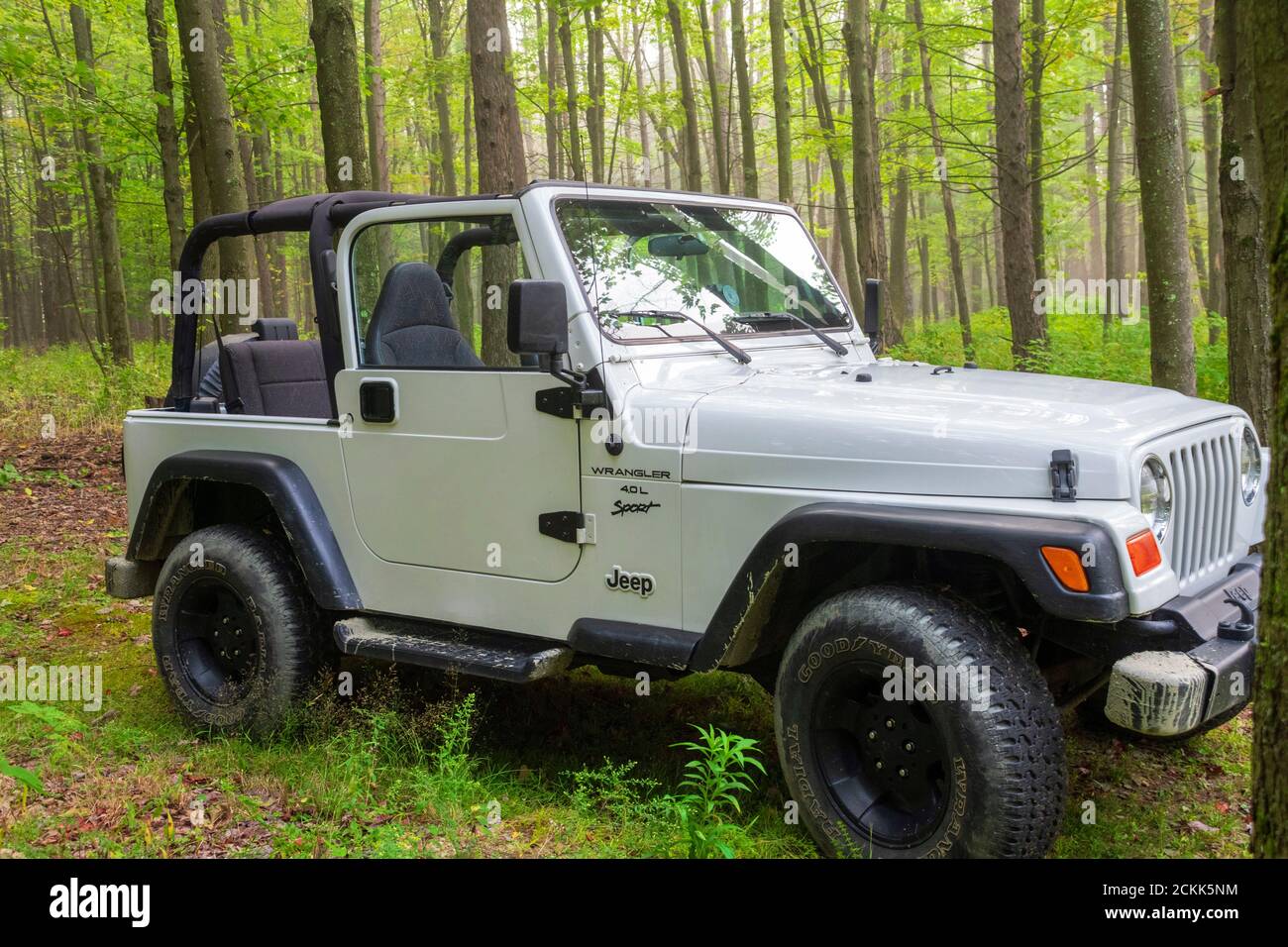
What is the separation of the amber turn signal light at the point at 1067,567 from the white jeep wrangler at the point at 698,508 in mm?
11

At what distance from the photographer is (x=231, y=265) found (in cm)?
945

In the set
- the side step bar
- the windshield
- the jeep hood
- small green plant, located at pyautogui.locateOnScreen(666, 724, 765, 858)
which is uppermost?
the windshield

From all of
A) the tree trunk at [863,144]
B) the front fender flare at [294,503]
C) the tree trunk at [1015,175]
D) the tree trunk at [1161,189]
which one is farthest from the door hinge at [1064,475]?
the tree trunk at [863,144]

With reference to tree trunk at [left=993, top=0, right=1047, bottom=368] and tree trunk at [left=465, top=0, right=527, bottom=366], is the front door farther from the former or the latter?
tree trunk at [left=993, top=0, right=1047, bottom=368]

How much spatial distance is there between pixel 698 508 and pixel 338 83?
5.69 m

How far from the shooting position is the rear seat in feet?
17.3

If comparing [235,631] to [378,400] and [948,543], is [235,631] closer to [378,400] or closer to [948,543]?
[378,400]

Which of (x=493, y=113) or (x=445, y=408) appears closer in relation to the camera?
(x=445, y=408)

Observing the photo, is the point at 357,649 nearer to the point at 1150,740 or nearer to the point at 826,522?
the point at 826,522

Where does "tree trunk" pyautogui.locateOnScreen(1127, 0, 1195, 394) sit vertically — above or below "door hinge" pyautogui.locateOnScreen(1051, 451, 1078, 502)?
above

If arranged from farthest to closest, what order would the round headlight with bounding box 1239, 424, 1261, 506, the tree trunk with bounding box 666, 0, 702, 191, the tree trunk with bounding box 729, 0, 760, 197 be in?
1. the tree trunk with bounding box 666, 0, 702, 191
2. the tree trunk with bounding box 729, 0, 760, 197
3. the round headlight with bounding box 1239, 424, 1261, 506

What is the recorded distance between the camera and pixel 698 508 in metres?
3.66

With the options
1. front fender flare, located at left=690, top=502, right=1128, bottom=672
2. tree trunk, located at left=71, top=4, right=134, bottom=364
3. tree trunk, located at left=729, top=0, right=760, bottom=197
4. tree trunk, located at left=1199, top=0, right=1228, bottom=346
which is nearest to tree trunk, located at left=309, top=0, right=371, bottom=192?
front fender flare, located at left=690, top=502, right=1128, bottom=672

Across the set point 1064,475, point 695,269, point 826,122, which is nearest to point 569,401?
point 695,269
